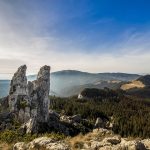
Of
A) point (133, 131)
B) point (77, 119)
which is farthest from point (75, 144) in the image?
point (133, 131)

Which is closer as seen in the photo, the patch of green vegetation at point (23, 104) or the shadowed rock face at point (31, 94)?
the patch of green vegetation at point (23, 104)

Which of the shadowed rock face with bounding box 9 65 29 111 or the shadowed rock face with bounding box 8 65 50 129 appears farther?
the shadowed rock face with bounding box 9 65 29 111

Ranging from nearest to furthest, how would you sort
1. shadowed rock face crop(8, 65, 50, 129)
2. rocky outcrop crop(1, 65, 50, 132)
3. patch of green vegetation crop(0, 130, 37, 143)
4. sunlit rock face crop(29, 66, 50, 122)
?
patch of green vegetation crop(0, 130, 37, 143) → rocky outcrop crop(1, 65, 50, 132) → shadowed rock face crop(8, 65, 50, 129) → sunlit rock face crop(29, 66, 50, 122)

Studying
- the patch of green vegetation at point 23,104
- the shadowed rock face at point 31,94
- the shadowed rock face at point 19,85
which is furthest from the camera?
the shadowed rock face at point 19,85

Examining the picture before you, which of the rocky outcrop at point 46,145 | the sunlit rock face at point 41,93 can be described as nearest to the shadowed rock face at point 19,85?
the sunlit rock face at point 41,93

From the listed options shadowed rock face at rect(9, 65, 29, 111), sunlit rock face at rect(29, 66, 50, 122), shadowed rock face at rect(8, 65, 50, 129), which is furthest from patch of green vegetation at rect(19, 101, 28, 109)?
shadowed rock face at rect(9, 65, 29, 111)

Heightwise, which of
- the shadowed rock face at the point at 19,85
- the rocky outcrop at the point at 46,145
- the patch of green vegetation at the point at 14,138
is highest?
the shadowed rock face at the point at 19,85

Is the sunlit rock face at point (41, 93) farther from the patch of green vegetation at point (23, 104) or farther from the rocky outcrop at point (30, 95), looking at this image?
the patch of green vegetation at point (23, 104)

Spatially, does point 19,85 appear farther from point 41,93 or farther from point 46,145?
point 46,145

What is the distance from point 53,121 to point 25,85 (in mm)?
21065

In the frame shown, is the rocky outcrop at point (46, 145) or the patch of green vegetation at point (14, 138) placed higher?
the rocky outcrop at point (46, 145)

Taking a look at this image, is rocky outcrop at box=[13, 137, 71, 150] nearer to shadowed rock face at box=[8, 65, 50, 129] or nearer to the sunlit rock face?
shadowed rock face at box=[8, 65, 50, 129]

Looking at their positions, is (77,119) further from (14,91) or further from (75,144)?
(75,144)

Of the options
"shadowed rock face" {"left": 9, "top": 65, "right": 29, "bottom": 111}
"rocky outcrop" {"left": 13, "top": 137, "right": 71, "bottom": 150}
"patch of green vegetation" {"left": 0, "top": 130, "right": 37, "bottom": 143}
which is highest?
"shadowed rock face" {"left": 9, "top": 65, "right": 29, "bottom": 111}
